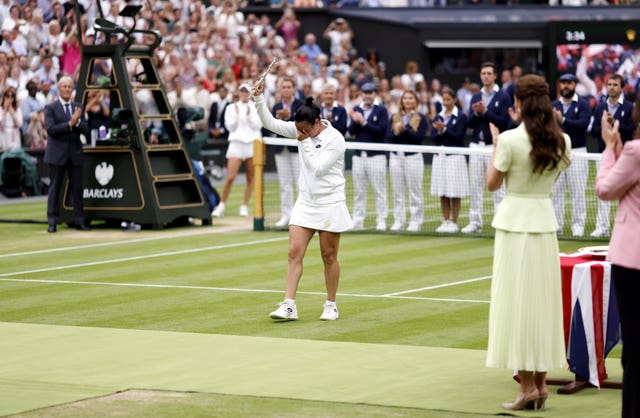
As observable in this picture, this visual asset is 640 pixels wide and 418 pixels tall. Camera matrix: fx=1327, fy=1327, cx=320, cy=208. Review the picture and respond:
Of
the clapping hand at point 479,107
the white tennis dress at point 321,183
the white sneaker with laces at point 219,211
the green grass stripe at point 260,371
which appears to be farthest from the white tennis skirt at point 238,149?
the green grass stripe at point 260,371

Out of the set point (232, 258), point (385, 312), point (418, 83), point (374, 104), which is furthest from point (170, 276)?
point (418, 83)

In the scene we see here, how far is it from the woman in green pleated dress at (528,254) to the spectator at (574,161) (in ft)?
33.0

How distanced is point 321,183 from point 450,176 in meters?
7.92

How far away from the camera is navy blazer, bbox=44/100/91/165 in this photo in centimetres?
1947

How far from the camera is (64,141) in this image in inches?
772

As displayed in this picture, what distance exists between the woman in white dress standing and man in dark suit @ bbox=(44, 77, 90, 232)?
25.4 feet

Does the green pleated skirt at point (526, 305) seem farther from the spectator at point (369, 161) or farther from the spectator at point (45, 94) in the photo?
the spectator at point (45, 94)

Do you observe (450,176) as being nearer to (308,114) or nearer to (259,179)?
(259,179)

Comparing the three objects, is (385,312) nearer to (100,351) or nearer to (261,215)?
(100,351)

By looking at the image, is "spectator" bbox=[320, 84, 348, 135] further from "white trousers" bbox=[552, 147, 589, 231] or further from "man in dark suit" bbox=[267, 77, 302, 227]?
"white trousers" bbox=[552, 147, 589, 231]

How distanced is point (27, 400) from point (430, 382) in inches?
111

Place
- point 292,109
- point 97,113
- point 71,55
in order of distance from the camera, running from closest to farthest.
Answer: point 292,109 < point 97,113 < point 71,55

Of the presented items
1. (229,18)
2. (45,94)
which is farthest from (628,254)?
(229,18)

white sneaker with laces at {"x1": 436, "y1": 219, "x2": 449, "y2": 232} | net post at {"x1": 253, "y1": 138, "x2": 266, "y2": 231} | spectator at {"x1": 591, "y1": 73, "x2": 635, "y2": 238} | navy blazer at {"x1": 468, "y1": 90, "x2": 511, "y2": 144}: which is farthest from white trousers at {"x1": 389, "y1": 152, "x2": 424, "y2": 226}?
spectator at {"x1": 591, "y1": 73, "x2": 635, "y2": 238}
